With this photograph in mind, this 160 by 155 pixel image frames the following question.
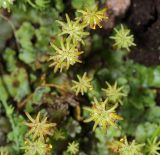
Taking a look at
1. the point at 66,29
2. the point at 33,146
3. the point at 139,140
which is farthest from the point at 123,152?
the point at 66,29

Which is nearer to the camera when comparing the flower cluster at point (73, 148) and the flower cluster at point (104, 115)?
the flower cluster at point (104, 115)

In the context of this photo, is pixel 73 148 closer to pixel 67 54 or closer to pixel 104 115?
pixel 104 115

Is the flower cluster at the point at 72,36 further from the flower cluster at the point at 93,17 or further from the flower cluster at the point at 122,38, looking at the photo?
the flower cluster at the point at 122,38

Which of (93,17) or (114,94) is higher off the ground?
(93,17)

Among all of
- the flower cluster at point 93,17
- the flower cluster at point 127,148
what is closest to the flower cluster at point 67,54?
the flower cluster at point 93,17

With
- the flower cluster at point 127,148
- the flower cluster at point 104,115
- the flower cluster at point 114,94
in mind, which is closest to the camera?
the flower cluster at point 104,115

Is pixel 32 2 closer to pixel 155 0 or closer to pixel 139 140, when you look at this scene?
pixel 155 0

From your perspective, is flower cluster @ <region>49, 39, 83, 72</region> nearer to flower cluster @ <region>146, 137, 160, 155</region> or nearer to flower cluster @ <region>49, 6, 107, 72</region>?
flower cluster @ <region>49, 6, 107, 72</region>

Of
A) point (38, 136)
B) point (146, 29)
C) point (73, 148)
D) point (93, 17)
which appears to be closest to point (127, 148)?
point (73, 148)
